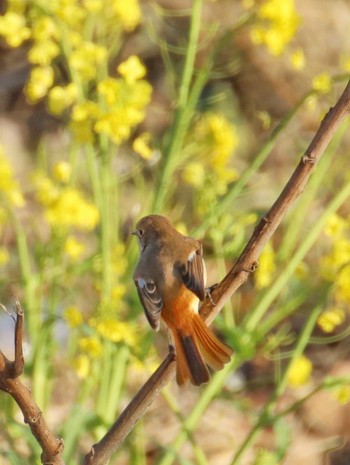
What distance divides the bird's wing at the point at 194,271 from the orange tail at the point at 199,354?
0.06 meters

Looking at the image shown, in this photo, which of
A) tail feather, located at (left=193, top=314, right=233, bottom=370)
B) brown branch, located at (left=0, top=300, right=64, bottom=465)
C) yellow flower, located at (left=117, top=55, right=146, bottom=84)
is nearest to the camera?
brown branch, located at (left=0, top=300, right=64, bottom=465)

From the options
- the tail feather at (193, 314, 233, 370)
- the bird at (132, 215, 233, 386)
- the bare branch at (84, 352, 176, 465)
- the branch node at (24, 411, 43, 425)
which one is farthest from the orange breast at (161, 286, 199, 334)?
the branch node at (24, 411, 43, 425)

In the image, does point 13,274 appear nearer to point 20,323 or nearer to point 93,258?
point 93,258

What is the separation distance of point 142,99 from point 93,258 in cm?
40

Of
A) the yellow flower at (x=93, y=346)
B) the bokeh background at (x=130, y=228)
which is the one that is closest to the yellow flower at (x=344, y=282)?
the bokeh background at (x=130, y=228)

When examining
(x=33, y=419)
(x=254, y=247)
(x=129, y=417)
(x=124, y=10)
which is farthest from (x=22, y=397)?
(x=124, y=10)

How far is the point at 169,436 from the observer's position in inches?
148

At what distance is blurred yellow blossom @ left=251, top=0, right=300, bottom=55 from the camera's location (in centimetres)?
269

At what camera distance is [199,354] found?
1759 mm

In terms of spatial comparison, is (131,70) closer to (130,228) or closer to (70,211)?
(70,211)

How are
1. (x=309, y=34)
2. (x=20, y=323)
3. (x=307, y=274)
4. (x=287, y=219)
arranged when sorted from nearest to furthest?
(x=20, y=323)
(x=307, y=274)
(x=287, y=219)
(x=309, y=34)

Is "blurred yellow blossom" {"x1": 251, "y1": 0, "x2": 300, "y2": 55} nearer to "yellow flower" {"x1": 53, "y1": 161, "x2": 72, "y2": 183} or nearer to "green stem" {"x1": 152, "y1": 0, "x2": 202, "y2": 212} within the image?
"green stem" {"x1": 152, "y1": 0, "x2": 202, "y2": 212}

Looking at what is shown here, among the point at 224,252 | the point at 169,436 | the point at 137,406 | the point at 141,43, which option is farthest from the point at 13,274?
the point at 137,406

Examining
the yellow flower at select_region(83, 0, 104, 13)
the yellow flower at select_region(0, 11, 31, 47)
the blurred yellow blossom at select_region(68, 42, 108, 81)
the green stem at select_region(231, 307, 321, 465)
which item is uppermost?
the yellow flower at select_region(83, 0, 104, 13)
